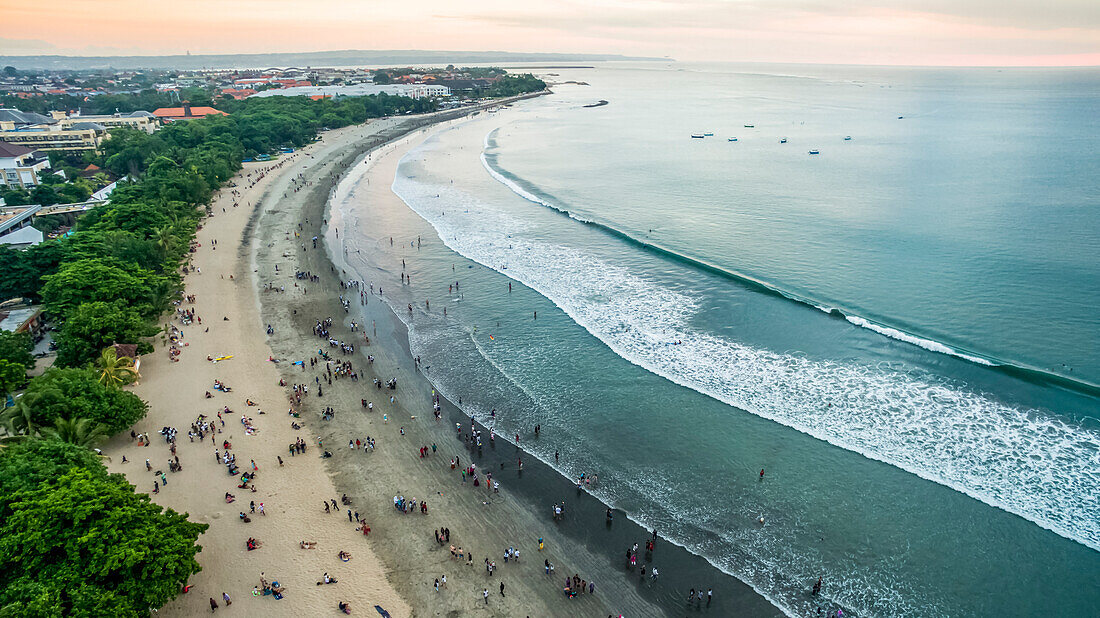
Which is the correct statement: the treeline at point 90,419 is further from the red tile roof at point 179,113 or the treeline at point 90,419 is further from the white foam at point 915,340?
the red tile roof at point 179,113

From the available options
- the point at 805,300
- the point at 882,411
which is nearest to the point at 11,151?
the point at 805,300

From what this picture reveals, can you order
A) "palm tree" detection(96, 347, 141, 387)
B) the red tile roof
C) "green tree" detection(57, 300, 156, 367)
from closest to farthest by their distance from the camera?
1. "palm tree" detection(96, 347, 141, 387)
2. "green tree" detection(57, 300, 156, 367)
3. the red tile roof

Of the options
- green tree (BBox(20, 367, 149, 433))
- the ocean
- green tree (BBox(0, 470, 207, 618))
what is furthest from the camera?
green tree (BBox(20, 367, 149, 433))

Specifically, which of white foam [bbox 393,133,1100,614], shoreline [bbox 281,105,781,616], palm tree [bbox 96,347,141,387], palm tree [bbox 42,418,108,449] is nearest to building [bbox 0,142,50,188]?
palm tree [bbox 96,347,141,387]

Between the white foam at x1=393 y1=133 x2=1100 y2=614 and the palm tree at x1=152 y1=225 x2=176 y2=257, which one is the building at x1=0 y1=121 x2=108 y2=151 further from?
the white foam at x1=393 y1=133 x2=1100 y2=614

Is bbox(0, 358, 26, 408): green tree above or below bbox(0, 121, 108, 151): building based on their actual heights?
below

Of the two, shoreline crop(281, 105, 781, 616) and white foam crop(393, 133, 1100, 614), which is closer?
shoreline crop(281, 105, 781, 616)

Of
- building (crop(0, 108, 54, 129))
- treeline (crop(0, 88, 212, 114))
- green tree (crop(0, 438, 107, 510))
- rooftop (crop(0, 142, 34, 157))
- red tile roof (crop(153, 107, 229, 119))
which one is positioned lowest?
green tree (crop(0, 438, 107, 510))
